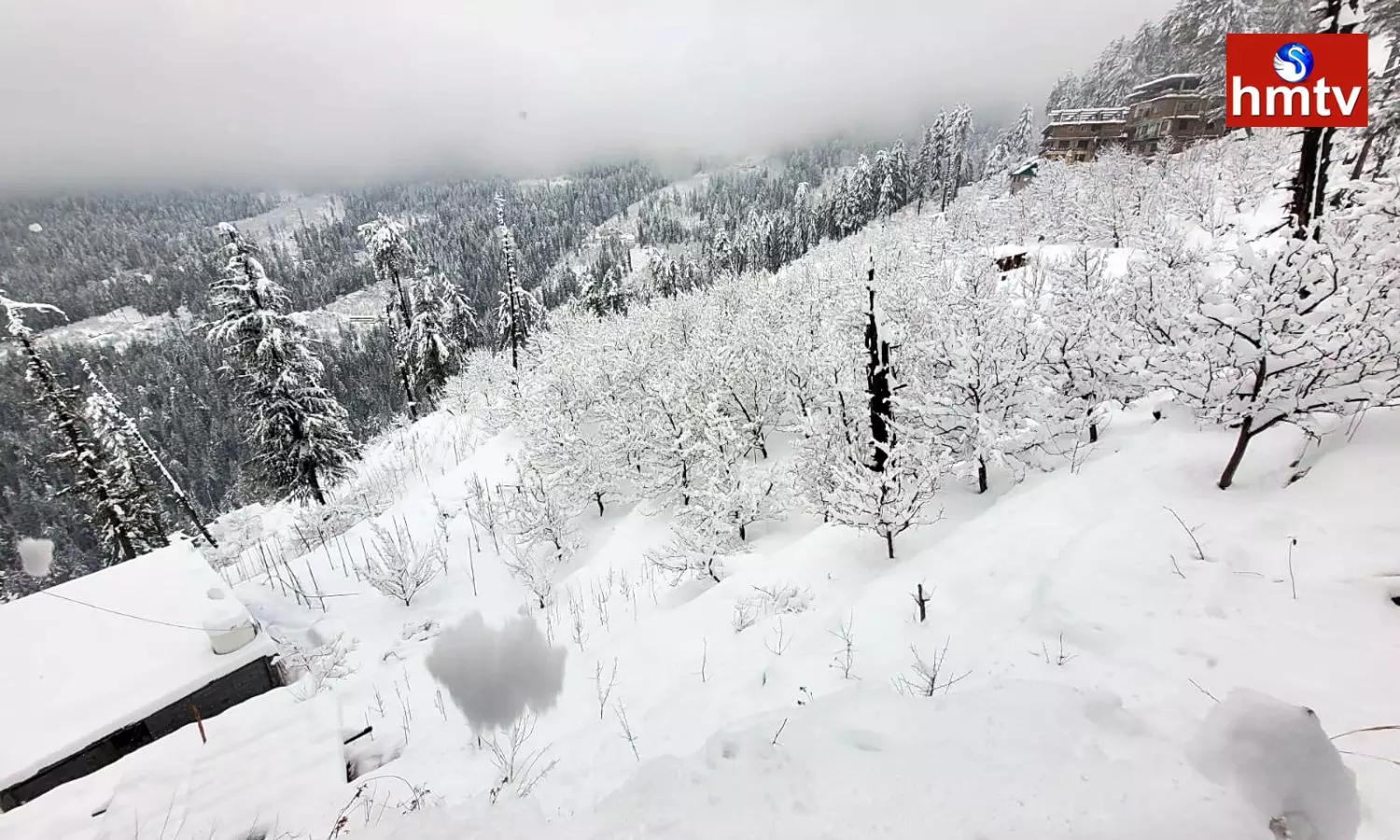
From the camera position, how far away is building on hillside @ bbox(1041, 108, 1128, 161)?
175 feet

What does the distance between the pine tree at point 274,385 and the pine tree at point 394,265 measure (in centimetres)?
721

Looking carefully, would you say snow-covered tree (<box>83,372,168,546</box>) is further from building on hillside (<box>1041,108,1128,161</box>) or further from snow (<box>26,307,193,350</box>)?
snow (<box>26,307,193,350</box>)

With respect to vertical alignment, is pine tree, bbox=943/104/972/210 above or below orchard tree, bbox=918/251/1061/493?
above

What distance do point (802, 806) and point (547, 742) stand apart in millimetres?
3588

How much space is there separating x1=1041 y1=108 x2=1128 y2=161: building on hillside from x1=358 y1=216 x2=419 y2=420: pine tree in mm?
63700

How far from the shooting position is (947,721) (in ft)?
15.7

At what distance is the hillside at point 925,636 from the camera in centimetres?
400

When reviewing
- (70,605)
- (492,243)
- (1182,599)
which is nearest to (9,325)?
(70,605)

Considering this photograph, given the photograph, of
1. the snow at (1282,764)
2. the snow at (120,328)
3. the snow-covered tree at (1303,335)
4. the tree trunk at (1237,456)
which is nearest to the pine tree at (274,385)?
the snow at (1282,764)

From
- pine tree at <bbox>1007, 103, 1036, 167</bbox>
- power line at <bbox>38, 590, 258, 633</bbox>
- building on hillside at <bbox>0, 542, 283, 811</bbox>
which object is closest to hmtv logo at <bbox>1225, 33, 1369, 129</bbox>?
power line at <bbox>38, 590, 258, 633</bbox>

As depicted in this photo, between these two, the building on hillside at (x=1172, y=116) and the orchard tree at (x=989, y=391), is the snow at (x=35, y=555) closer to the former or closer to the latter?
the orchard tree at (x=989, y=391)

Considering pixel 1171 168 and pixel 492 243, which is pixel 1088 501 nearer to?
pixel 1171 168

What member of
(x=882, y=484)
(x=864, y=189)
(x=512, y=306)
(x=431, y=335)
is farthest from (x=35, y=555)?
(x=864, y=189)

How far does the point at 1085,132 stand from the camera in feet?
180
